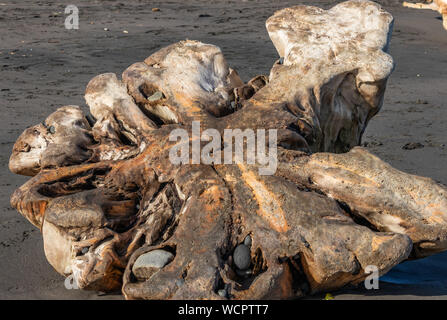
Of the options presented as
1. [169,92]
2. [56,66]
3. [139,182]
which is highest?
[169,92]

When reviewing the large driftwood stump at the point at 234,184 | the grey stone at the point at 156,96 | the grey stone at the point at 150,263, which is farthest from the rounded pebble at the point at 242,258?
the grey stone at the point at 156,96

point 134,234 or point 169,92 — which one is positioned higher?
point 169,92

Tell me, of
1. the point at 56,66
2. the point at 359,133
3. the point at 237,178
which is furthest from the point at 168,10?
the point at 237,178

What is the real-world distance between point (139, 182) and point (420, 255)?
54.3 inches

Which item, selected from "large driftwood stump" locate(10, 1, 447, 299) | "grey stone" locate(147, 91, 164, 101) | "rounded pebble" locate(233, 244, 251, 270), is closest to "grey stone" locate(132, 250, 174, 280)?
"large driftwood stump" locate(10, 1, 447, 299)

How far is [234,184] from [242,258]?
1.24ft

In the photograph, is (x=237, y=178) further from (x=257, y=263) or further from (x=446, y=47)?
Result: (x=446, y=47)

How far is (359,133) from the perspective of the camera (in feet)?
12.1

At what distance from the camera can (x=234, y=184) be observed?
2.80m

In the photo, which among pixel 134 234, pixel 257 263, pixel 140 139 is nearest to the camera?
pixel 257 263

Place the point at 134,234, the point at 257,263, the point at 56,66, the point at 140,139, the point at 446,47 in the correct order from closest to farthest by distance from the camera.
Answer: the point at 257,263 → the point at 134,234 → the point at 140,139 → the point at 56,66 → the point at 446,47

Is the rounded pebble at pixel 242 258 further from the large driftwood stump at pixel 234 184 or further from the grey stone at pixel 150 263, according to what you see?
the grey stone at pixel 150 263

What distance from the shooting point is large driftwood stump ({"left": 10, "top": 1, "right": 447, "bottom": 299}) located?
2541 mm

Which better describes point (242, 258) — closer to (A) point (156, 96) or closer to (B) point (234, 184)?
(B) point (234, 184)
